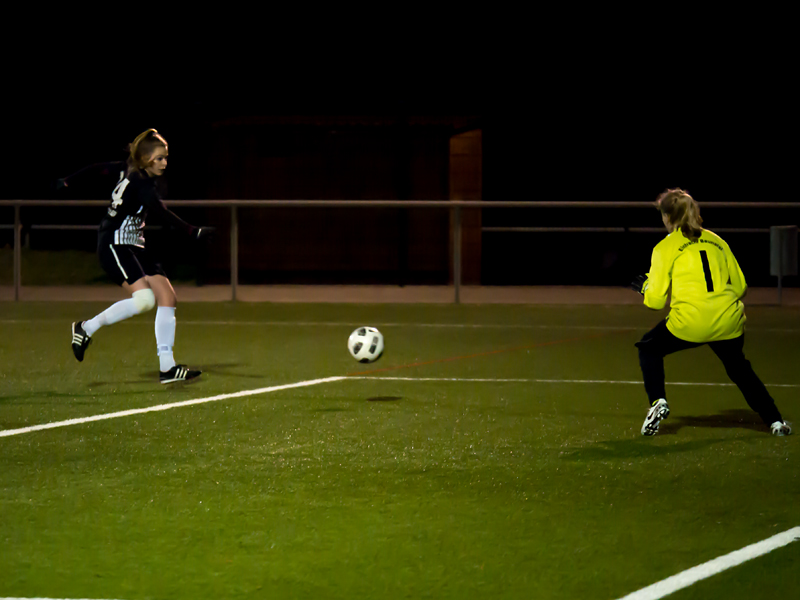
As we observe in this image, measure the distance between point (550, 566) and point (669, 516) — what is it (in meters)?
1.04

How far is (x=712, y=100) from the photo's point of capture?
2491 centimetres

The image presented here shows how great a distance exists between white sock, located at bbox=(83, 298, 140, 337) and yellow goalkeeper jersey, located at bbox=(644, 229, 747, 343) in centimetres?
454

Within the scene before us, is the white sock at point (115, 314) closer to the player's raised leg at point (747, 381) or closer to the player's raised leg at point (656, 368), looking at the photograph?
the player's raised leg at point (656, 368)

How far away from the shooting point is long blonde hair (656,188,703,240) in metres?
7.61

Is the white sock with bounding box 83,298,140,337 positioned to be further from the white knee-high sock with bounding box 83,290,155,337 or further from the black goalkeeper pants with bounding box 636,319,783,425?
the black goalkeeper pants with bounding box 636,319,783,425

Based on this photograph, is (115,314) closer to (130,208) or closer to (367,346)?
(130,208)

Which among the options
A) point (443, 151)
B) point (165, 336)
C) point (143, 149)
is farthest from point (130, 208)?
point (443, 151)

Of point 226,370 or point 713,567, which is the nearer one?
point 713,567

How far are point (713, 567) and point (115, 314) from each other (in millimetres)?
6547

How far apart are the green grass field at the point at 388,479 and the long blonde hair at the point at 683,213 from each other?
4.18 feet

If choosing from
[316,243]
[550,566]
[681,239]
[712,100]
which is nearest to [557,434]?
[681,239]

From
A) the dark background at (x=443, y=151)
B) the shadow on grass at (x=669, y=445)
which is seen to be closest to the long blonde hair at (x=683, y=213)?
the shadow on grass at (x=669, y=445)

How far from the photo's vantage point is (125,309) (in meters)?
10.5

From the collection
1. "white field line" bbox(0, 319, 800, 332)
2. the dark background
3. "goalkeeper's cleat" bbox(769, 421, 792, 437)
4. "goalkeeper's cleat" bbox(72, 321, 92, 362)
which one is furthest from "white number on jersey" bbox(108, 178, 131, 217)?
the dark background
